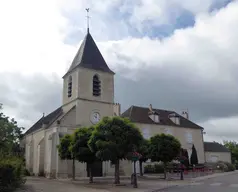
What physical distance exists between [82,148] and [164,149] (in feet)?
23.4

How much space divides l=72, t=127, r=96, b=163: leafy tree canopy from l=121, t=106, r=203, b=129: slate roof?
15995mm

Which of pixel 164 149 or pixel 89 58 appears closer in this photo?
pixel 164 149

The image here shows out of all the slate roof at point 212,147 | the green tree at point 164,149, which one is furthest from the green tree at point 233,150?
the green tree at point 164,149

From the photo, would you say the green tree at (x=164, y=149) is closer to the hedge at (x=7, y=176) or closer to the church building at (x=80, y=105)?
the church building at (x=80, y=105)

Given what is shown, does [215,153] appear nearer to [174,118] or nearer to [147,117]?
[174,118]

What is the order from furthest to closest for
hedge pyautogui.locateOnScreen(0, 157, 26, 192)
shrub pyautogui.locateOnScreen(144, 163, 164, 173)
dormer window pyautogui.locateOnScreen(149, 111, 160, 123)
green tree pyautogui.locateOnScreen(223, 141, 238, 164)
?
green tree pyautogui.locateOnScreen(223, 141, 238, 164) → dormer window pyautogui.locateOnScreen(149, 111, 160, 123) → shrub pyautogui.locateOnScreen(144, 163, 164, 173) → hedge pyautogui.locateOnScreen(0, 157, 26, 192)

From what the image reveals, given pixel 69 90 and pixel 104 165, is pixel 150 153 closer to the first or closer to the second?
pixel 104 165

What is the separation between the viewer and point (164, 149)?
2506 centimetres

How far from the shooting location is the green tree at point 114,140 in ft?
62.4

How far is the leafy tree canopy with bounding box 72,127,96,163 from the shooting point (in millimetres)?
21547

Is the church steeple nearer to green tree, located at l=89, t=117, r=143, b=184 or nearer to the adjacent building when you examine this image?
green tree, located at l=89, t=117, r=143, b=184

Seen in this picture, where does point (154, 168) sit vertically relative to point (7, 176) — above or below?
below

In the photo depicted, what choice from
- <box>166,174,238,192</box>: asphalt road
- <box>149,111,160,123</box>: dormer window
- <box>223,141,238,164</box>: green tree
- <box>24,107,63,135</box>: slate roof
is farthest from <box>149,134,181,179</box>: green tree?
<box>223,141,238,164</box>: green tree

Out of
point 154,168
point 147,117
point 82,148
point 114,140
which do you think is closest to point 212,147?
point 147,117
